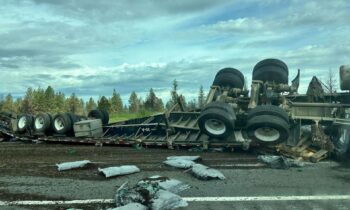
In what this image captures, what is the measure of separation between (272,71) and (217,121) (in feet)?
9.51

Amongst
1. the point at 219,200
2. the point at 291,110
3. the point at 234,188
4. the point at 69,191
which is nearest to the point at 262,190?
Answer: the point at 234,188

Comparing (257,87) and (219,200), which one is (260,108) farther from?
(219,200)

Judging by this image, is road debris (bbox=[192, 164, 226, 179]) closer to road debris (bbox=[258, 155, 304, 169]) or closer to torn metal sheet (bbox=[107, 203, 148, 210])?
road debris (bbox=[258, 155, 304, 169])

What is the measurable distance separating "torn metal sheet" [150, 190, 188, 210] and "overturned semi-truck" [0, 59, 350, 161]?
4.71m

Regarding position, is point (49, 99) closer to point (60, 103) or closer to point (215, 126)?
point (60, 103)

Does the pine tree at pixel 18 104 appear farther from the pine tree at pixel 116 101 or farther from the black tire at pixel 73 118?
the black tire at pixel 73 118

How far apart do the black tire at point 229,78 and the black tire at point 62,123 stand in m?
5.05

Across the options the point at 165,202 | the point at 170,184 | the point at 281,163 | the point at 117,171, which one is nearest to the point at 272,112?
the point at 281,163

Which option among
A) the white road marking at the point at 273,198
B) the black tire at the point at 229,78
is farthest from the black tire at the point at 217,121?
the white road marking at the point at 273,198

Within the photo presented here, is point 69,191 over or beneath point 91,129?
beneath

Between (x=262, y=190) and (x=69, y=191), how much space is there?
3.11 metres

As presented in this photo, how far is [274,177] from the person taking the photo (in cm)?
834

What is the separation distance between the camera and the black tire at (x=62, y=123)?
49.3ft

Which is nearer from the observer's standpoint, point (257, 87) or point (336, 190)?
point (336, 190)
